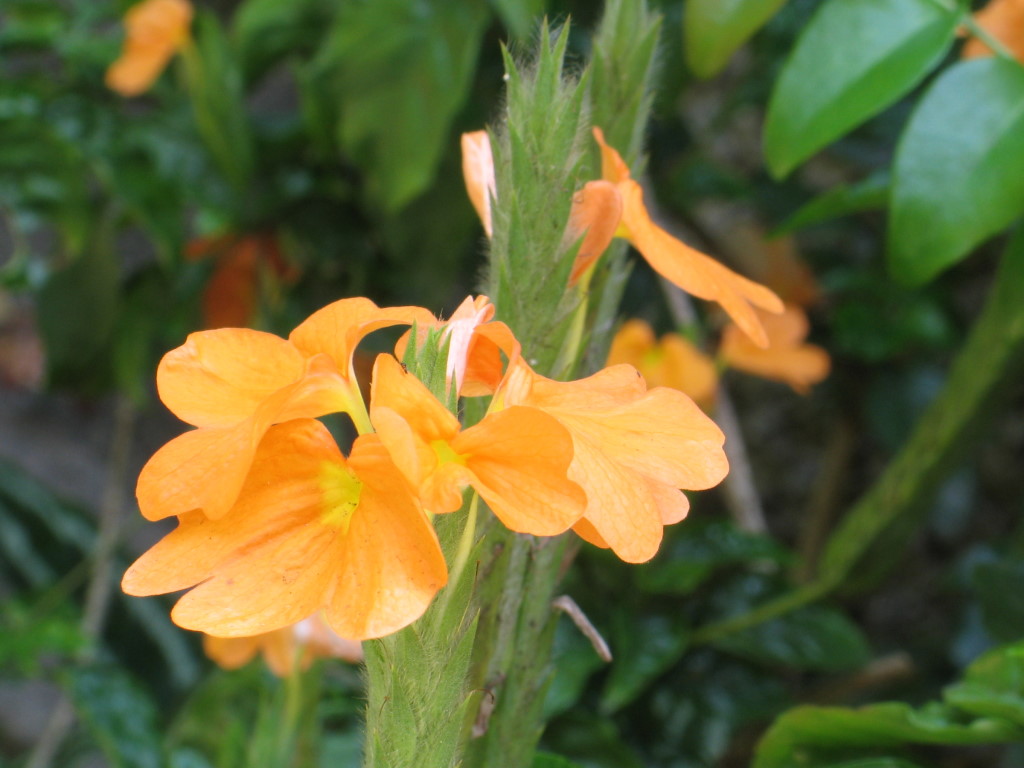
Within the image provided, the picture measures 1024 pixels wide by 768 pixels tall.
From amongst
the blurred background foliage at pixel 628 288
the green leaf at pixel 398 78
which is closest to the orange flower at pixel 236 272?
the blurred background foliage at pixel 628 288

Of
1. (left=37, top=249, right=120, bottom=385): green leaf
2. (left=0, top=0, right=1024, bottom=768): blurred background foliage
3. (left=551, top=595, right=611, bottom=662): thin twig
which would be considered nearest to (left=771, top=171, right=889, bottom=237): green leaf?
(left=0, top=0, right=1024, bottom=768): blurred background foliage

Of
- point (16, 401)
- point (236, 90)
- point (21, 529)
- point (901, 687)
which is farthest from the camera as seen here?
point (16, 401)

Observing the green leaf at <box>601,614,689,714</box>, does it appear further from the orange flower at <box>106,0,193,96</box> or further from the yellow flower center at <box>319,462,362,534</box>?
the orange flower at <box>106,0,193,96</box>

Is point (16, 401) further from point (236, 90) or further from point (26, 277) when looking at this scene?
point (236, 90)

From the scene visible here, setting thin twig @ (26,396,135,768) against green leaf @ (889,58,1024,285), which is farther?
thin twig @ (26,396,135,768)

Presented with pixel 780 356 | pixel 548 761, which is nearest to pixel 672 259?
pixel 548 761

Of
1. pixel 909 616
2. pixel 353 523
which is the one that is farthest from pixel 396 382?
pixel 909 616
